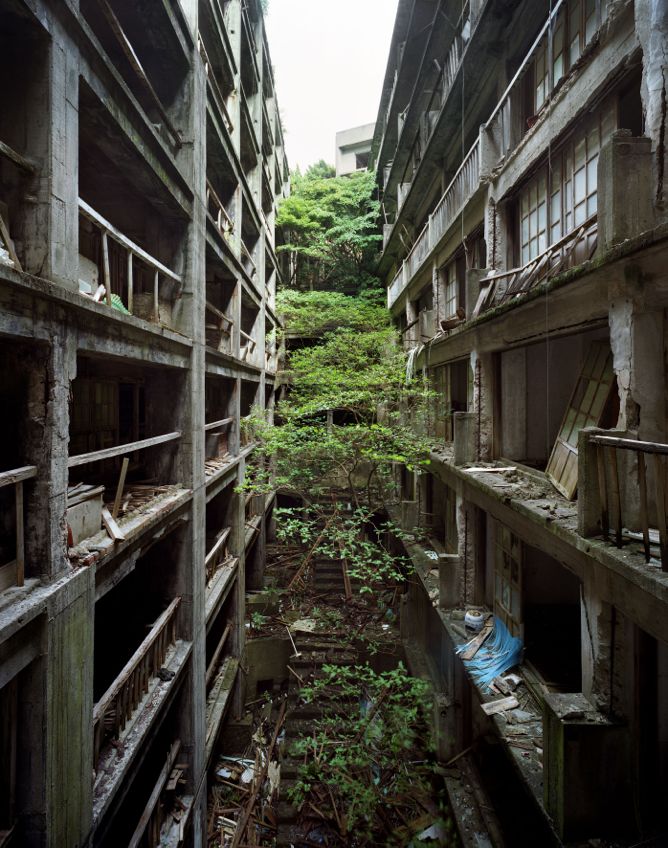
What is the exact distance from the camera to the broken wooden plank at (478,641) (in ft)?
28.8

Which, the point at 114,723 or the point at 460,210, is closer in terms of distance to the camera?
the point at 114,723

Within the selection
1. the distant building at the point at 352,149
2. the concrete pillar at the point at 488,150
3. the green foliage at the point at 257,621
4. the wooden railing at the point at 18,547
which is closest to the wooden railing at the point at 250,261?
the concrete pillar at the point at 488,150

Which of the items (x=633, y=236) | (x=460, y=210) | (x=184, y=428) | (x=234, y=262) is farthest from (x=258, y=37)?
(x=633, y=236)

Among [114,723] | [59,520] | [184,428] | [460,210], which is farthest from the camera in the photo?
[460,210]

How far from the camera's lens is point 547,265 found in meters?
7.71

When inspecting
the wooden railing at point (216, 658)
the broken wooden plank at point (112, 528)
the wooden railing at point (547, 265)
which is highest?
the wooden railing at point (547, 265)

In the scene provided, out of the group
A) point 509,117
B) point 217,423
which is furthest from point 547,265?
point 217,423

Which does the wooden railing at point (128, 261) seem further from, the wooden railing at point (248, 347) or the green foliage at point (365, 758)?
the green foliage at point (365, 758)

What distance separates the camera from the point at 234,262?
12.6m

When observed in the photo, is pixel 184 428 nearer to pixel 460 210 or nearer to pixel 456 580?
pixel 456 580

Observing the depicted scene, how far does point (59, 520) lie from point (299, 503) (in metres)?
22.5

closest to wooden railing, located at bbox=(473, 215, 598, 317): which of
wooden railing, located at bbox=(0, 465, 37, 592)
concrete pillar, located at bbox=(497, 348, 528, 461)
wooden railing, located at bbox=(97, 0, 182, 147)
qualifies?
concrete pillar, located at bbox=(497, 348, 528, 461)

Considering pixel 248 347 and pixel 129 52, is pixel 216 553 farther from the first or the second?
pixel 129 52

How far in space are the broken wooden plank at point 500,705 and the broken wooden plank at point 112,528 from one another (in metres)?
6.24
